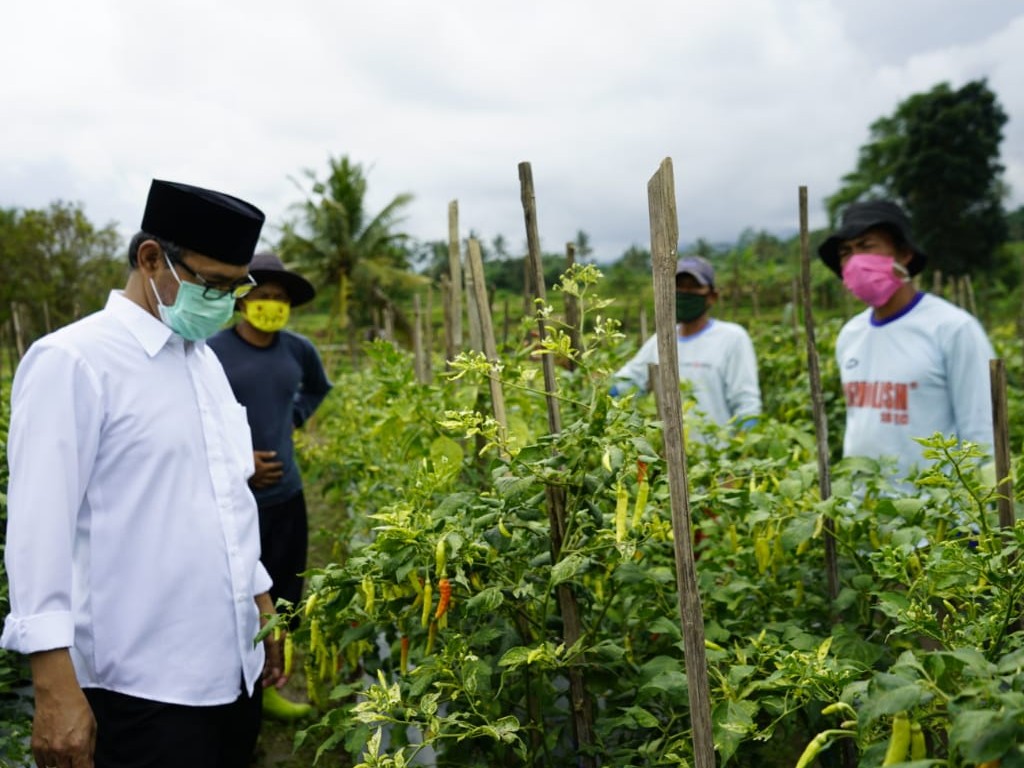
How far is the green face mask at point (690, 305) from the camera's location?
322 centimetres

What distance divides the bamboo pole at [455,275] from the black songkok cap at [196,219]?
0.66m

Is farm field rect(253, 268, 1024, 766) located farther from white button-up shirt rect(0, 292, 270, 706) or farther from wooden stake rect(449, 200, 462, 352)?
wooden stake rect(449, 200, 462, 352)

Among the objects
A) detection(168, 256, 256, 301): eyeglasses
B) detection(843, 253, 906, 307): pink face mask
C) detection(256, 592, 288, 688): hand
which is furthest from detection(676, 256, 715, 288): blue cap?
detection(256, 592, 288, 688): hand

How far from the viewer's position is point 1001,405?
1285 millimetres

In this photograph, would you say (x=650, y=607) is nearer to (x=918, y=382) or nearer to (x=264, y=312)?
(x=918, y=382)

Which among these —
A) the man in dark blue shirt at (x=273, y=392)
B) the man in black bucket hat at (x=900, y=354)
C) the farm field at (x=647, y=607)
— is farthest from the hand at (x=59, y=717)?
the man in black bucket hat at (x=900, y=354)

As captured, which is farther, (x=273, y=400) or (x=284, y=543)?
(x=284, y=543)

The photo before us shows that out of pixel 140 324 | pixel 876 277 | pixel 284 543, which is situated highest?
pixel 876 277

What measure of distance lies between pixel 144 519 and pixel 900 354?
6.92 feet

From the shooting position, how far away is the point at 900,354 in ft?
7.83

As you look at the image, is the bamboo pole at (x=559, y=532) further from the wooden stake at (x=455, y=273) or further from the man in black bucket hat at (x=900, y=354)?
the man in black bucket hat at (x=900, y=354)

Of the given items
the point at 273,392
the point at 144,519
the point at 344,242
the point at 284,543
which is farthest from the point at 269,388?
the point at 344,242

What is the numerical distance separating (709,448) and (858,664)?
1076 millimetres

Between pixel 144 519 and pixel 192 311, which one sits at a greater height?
pixel 192 311
